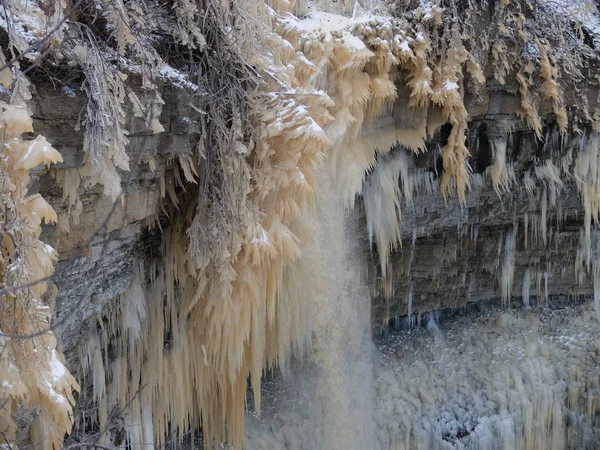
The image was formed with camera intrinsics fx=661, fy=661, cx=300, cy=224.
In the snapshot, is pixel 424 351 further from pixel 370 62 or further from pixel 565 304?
pixel 370 62

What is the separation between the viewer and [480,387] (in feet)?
29.3

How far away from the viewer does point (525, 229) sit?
911 cm

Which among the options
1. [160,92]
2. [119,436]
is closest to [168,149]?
[160,92]

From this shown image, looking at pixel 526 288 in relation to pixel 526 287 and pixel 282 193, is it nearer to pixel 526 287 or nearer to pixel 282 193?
pixel 526 287

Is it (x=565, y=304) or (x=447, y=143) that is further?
(x=565, y=304)

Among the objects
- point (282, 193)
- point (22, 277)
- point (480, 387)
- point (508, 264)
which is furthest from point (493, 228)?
point (22, 277)

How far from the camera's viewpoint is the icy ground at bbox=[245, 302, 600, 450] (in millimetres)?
8281

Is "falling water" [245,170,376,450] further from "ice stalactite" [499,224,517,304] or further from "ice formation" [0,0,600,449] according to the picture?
"ice stalactite" [499,224,517,304]

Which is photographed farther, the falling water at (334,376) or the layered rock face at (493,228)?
the layered rock face at (493,228)

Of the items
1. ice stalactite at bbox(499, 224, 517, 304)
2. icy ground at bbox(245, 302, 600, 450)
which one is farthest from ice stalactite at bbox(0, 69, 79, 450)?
ice stalactite at bbox(499, 224, 517, 304)

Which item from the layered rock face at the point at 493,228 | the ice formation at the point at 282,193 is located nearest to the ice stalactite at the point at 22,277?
the ice formation at the point at 282,193

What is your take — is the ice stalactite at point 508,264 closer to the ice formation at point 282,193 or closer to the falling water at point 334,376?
the ice formation at point 282,193

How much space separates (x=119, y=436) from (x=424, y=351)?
4821 mm

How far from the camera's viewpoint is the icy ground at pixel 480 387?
8281 millimetres
